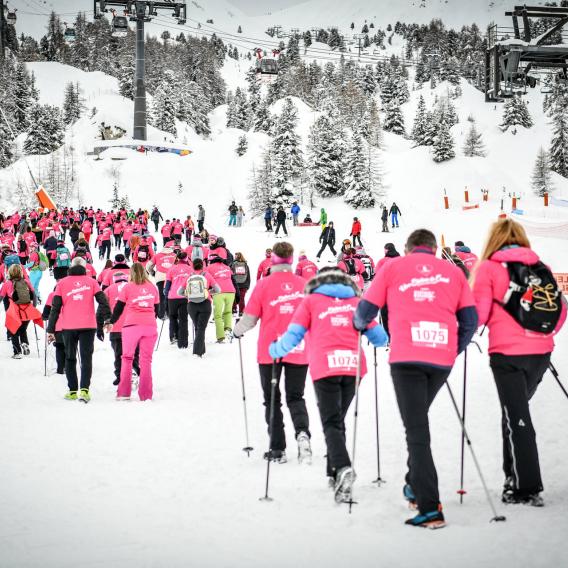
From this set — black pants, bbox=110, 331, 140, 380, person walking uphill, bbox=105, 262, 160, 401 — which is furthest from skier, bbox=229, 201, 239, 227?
person walking uphill, bbox=105, 262, 160, 401

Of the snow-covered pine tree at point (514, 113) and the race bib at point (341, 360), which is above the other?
the snow-covered pine tree at point (514, 113)

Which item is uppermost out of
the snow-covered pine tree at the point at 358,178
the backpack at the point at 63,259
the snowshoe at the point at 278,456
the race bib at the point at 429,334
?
the snow-covered pine tree at the point at 358,178

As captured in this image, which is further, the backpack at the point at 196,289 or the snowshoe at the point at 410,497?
the backpack at the point at 196,289

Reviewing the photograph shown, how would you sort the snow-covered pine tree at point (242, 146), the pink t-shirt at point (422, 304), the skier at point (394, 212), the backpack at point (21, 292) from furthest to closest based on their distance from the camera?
1. the snow-covered pine tree at point (242, 146)
2. the skier at point (394, 212)
3. the backpack at point (21, 292)
4. the pink t-shirt at point (422, 304)

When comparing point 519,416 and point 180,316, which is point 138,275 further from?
point 519,416

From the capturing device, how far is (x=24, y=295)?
11.5 m

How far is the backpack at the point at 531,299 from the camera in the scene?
4527 millimetres

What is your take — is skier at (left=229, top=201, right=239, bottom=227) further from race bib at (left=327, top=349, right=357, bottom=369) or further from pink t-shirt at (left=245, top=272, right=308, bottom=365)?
race bib at (left=327, top=349, right=357, bottom=369)

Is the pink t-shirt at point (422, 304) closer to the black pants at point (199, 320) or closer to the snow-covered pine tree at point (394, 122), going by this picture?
the black pants at point (199, 320)

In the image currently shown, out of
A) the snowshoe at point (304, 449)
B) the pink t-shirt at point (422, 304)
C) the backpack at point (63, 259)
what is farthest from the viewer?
the backpack at point (63, 259)

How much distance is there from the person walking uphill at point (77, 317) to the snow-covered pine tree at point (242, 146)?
59.4 metres

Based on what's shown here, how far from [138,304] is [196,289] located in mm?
3084

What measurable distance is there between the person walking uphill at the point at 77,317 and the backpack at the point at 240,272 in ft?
19.6

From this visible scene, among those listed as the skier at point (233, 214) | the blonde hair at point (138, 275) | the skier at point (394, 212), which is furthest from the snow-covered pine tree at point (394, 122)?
the blonde hair at point (138, 275)
